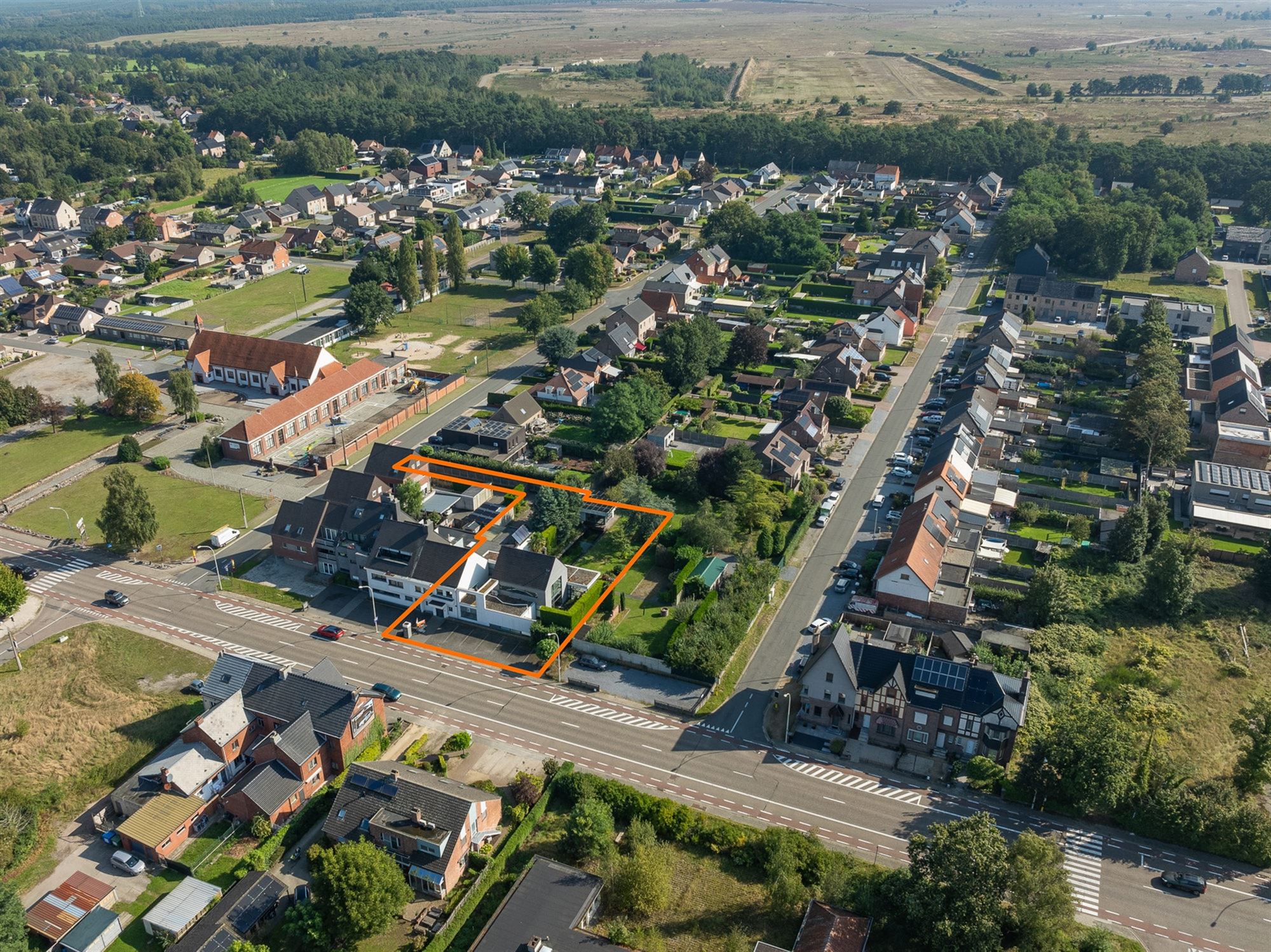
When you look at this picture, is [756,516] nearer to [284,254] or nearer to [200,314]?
[200,314]

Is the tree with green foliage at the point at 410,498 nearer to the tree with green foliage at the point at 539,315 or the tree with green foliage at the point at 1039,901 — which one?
the tree with green foliage at the point at 539,315

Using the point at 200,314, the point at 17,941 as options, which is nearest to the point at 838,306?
the point at 200,314

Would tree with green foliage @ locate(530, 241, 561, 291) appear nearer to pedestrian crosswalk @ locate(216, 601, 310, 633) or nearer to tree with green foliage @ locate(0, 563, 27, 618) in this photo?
pedestrian crosswalk @ locate(216, 601, 310, 633)

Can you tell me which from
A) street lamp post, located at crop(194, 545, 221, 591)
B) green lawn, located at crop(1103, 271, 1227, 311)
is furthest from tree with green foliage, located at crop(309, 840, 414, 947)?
green lawn, located at crop(1103, 271, 1227, 311)

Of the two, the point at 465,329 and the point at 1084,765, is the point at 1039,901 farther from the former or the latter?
the point at 465,329

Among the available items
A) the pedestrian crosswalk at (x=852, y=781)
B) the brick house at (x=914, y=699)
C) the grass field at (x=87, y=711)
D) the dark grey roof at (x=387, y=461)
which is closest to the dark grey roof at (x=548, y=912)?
the pedestrian crosswalk at (x=852, y=781)

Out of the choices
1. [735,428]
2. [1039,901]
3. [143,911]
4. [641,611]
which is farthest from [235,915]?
[735,428]
